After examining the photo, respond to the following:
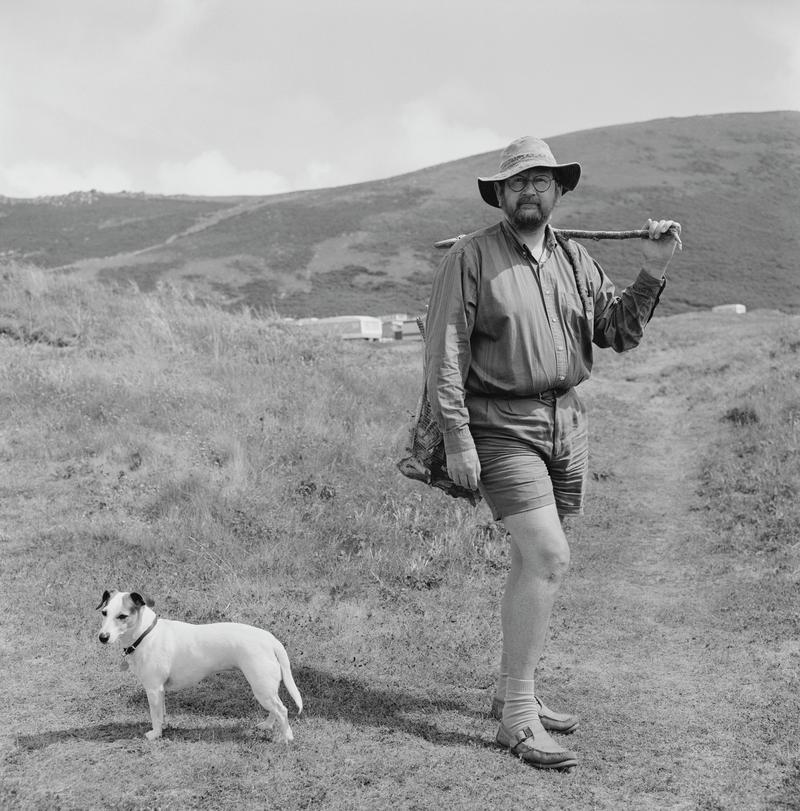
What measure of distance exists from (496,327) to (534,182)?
644 millimetres

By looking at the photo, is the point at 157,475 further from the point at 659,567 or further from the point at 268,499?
the point at 659,567

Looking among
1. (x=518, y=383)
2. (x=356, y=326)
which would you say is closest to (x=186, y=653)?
(x=518, y=383)

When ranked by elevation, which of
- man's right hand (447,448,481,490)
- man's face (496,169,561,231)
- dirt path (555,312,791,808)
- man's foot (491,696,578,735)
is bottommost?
dirt path (555,312,791,808)

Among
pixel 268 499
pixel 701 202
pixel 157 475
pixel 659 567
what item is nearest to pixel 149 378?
pixel 157 475

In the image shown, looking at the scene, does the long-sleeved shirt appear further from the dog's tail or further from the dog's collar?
the dog's collar

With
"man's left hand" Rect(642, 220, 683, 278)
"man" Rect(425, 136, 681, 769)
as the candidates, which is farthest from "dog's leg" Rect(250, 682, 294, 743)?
"man's left hand" Rect(642, 220, 683, 278)

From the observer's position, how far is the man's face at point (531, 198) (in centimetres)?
381

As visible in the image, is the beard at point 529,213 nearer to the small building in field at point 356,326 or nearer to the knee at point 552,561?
the knee at point 552,561

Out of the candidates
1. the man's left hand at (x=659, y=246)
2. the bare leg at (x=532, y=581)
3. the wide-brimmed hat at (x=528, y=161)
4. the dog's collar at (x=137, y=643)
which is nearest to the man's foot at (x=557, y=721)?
the bare leg at (x=532, y=581)

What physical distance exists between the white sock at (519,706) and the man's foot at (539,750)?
3 cm

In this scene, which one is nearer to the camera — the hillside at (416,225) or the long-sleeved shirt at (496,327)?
the long-sleeved shirt at (496,327)

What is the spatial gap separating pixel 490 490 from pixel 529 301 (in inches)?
32.2

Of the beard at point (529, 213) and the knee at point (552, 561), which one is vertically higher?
the beard at point (529, 213)

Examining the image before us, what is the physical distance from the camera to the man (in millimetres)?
3729
